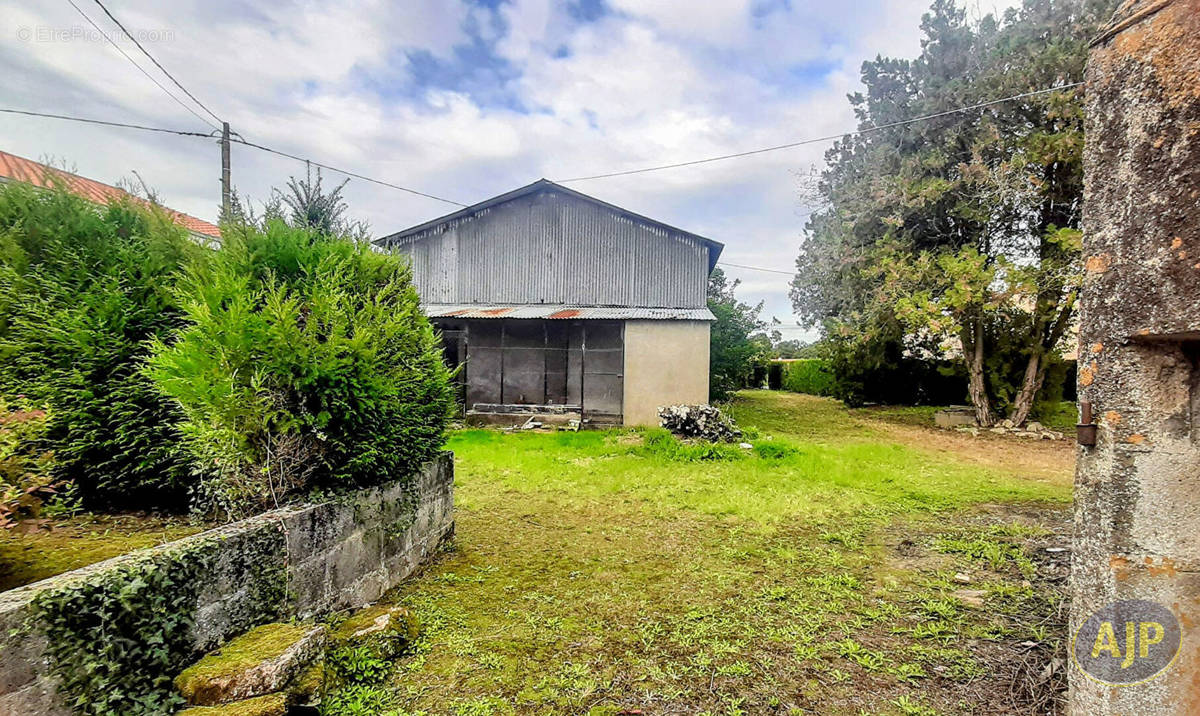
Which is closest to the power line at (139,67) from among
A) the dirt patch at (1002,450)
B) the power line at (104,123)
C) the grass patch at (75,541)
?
the power line at (104,123)

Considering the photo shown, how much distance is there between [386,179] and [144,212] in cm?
1151

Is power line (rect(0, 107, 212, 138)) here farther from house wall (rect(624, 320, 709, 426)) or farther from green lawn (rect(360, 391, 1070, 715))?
house wall (rect(624, 320, 709, 426))

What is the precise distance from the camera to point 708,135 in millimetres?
14664

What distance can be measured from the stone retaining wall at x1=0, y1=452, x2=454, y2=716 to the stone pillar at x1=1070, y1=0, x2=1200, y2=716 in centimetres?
391

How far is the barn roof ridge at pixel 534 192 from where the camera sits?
1273 cm

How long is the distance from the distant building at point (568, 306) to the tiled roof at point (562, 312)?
39mm

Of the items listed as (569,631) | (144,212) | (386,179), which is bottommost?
(569,631)

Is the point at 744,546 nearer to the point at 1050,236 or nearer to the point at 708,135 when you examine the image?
the point at 1050,236

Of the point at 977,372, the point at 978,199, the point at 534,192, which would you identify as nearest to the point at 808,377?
the point at 977,372

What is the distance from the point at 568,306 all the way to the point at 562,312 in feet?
2.63

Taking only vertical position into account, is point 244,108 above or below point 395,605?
above

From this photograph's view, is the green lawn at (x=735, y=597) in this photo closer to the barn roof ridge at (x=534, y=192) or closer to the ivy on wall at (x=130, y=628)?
the ivy on wall at (x=130, y=628)

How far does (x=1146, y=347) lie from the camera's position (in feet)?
6.07

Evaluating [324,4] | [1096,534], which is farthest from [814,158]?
[1096,534]
